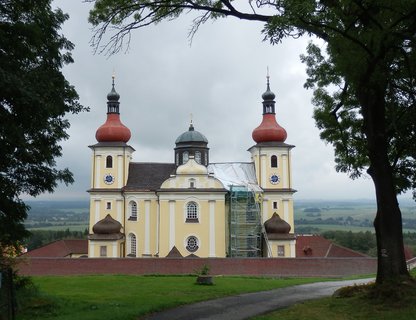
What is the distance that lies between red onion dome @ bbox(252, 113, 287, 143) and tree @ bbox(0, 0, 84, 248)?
107 ft

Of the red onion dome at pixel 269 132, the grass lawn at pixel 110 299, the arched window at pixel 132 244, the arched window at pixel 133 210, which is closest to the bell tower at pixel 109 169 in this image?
the arched window at pixel 133 210

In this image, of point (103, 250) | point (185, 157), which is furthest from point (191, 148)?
point (103, 250)

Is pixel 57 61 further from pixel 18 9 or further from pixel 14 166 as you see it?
pixel 14 166

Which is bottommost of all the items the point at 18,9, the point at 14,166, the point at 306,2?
the point at 14,166

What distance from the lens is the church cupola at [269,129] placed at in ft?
149

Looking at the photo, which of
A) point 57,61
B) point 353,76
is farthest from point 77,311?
point 353,76

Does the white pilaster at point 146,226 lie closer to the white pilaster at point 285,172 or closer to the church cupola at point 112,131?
the church cupola at point 112,131

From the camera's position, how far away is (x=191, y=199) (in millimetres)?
41812

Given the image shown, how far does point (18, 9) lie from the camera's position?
39.7 ft

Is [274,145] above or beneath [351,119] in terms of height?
above

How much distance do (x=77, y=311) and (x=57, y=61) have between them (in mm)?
6785

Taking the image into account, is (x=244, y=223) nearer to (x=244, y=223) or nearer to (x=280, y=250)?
(x=244, y=223)

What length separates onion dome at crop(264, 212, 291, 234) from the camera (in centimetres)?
4203

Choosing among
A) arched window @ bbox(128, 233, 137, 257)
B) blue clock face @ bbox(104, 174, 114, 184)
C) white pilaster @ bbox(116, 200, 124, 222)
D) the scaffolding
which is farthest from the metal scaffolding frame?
blue clock face @ bbox(104, 174, 114, 184)
